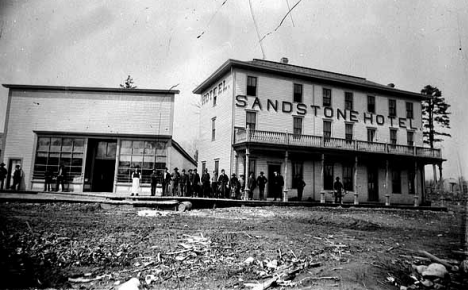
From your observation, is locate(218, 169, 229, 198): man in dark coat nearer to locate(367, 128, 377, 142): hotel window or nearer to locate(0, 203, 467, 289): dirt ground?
locate(0, 203, 467, 289): dirt ground

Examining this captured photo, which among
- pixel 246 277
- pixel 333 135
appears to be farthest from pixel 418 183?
pixel 246 277

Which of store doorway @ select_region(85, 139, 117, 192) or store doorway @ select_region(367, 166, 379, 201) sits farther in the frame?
store doorway @ select_region(367, 166, 379, 201)

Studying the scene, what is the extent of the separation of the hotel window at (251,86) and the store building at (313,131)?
0.07 metres

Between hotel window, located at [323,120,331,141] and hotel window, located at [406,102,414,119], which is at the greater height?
hotel window, located at [406,102,414,119]

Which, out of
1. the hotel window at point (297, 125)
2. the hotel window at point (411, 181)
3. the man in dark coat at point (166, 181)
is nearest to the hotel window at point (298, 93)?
the hotel window at point (297, 125)

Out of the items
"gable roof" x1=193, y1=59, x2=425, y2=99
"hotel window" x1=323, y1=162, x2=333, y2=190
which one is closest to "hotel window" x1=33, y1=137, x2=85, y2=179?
"gable roof" x1=193, y1=59, x2=425, y2=99

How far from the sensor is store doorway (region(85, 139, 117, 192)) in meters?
20.0

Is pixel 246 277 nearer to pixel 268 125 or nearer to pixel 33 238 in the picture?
pixel 33 238

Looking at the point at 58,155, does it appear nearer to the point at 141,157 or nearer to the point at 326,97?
the point at 141,157

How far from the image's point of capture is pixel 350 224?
9.95 meters

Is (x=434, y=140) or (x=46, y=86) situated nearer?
(x=46, y=86)

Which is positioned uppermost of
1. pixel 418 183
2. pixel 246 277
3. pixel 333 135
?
pixel 333 135

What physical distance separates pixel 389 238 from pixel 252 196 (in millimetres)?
10976

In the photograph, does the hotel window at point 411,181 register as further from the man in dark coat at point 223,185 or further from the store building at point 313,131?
the man in dark coat at point 223,185
